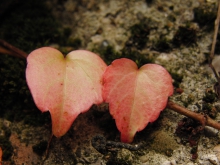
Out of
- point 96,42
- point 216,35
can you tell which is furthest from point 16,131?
point 216,35

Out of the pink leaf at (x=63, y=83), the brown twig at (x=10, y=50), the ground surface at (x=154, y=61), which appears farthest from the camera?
the brown twig at (x=10, y=50)

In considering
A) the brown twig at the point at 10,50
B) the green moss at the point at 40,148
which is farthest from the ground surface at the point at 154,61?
the brown twig at the point at 10,50

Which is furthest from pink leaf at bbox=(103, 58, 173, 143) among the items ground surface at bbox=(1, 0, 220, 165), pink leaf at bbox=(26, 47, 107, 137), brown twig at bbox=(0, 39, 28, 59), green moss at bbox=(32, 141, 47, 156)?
brown twig at bbox=(0, 39, 28, 59)

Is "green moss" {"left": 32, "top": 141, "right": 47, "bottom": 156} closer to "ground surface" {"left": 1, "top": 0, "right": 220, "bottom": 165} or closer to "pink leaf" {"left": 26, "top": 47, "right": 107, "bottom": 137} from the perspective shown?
"ground surface" {"left": 1, "top": 0, "right": 220, "bottom": 165}

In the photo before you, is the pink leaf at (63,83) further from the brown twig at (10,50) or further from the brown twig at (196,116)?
the brown twig at (196,116)

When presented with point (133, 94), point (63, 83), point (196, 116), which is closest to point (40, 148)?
point (63, 83)

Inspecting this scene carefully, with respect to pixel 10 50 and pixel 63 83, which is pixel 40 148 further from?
pixel 10 50
